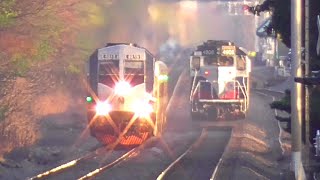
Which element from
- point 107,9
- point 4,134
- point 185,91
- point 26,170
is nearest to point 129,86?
point 4,134

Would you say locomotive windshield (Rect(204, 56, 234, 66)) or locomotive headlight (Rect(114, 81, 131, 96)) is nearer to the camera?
locomotive headlight (Rect(114, 81, 131, 96))

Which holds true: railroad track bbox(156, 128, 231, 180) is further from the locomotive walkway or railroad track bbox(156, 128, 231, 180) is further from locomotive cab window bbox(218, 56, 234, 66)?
locomotive cab window bbox(218, 56, 234, 66)

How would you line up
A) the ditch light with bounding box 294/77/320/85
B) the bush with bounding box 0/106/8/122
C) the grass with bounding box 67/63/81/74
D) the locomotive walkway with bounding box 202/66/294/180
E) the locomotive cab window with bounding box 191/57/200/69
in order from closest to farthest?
1. the ditch light with bounding box 294/77/320/85
2. the locomotive walkway with bounding box 202/66/294/180
3. the bush with bounding box 0/106/8/122
4. the locomotive cab window with bounding box 191/57/200/69
5. the grass with bounding box 67/63/81/74

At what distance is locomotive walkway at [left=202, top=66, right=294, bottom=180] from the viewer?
70.9 ft

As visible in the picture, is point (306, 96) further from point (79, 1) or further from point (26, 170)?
point (79, 1)

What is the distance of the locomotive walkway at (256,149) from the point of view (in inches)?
851

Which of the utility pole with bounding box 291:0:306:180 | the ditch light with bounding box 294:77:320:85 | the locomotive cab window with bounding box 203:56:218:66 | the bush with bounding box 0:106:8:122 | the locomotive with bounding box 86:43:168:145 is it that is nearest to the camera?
the ditch light with bounding box 294:77:320:85

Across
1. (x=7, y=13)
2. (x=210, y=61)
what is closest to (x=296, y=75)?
(x=7, y=13)

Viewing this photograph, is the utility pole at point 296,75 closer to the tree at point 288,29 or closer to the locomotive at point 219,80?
the tree at point 288,29

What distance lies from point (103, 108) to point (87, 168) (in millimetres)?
4983

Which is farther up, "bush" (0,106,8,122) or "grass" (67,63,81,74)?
"grass" (67,63,81,74)

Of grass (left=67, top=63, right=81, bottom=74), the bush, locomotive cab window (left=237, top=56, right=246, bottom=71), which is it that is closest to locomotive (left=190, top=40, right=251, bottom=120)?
locomotive cab window (left=237, top=56, right=246, bottom=71)

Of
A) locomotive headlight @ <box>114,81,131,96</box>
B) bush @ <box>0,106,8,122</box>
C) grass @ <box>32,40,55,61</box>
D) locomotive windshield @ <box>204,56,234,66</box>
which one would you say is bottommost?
bush @ <box>0,106,8,122</box>

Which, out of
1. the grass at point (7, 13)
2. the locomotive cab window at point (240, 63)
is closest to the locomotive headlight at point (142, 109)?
the grass at point (7, 13)
